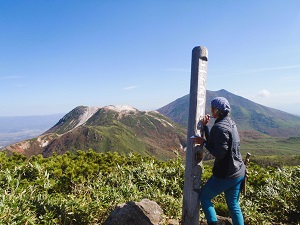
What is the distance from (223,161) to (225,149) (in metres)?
0.40

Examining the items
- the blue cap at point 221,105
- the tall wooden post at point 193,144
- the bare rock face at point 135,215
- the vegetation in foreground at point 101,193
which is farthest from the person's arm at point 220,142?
the vegetation in foreground at point 101,193

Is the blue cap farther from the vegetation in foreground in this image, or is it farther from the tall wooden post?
the vegetation in foreground

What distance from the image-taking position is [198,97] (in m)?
5.76

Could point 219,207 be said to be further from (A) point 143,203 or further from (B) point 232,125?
(B) point 232,125

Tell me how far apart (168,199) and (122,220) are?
212 cm

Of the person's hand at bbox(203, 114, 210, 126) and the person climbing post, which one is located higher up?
the person's hand at bbox(203, 114, 210, 126)

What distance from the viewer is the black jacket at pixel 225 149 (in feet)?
15.9

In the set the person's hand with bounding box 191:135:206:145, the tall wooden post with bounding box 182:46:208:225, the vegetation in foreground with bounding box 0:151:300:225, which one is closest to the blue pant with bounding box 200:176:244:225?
the tall wooden post with bounding box 182:46:208:225

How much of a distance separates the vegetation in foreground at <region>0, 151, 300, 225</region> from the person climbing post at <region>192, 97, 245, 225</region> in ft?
5.71

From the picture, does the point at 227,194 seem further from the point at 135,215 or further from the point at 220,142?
the point at 135,215

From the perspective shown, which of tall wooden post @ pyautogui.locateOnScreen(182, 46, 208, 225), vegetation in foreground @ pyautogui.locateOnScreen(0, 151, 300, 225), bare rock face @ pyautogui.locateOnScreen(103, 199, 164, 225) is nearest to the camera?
tall wooden post @ pyautogui.locateOnScreen(182, 46, 208, 225)

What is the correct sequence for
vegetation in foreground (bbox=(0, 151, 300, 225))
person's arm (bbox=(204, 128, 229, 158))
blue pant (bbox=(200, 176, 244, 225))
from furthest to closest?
vegetation in foreground (bbox=(0, 151, 300, 225)), blue pant (bbox=(200, 176, 244, 225)), person's arm (bbox=(204, 128, 229, 158))

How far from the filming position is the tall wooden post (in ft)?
18.5

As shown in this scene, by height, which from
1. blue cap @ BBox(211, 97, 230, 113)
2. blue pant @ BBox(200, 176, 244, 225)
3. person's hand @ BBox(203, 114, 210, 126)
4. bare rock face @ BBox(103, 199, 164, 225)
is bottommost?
bare rock face @ BBox(103, 199, 164, 225)
